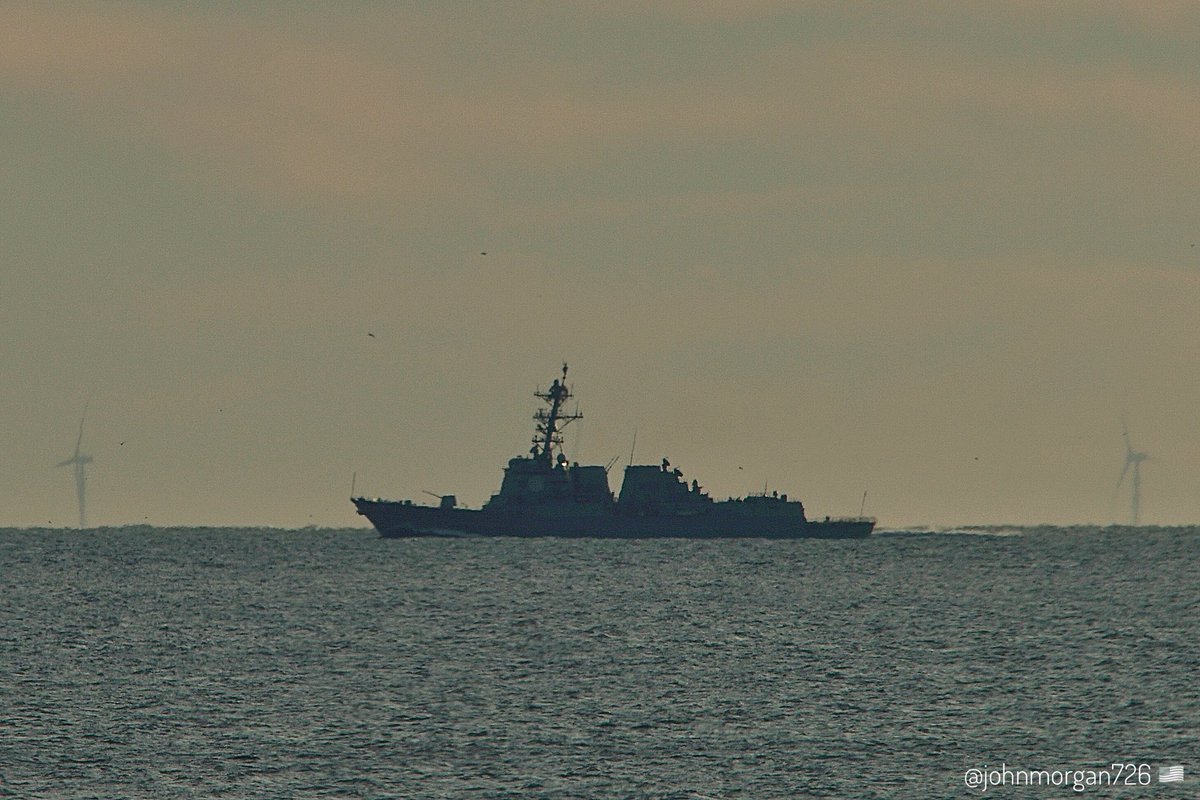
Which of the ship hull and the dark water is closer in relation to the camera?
the dark water

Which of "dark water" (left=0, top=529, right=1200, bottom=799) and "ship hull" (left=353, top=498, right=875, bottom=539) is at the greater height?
"ship hull" (left=353, top=498, right=875, bottom=539)

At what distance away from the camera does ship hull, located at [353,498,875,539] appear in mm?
175375

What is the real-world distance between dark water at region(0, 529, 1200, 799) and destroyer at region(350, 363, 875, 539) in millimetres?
54137

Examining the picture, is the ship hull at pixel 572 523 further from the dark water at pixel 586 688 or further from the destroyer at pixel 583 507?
the dark water at pixel 586 688

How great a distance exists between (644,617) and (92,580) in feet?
195

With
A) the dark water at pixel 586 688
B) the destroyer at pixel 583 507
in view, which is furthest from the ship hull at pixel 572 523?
the dark water at pixel 586 688

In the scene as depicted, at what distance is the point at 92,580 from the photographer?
436 feet

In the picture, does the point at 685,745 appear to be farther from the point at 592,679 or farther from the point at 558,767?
the point at 592,679

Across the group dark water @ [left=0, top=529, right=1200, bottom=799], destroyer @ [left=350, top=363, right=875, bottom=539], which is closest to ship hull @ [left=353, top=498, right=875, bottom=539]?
destroyer @ [left=350, top=363, right=875, bottom=539]

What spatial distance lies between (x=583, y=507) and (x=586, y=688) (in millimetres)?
113946

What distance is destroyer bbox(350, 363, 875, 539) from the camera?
17462cm

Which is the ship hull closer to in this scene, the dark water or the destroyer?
the destroyer

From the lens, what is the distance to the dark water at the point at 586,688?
4491 centimetres

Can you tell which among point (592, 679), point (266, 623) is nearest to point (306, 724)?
point (592, 679)
